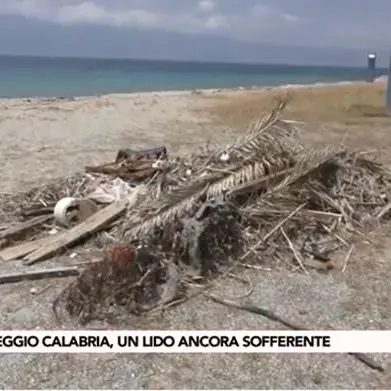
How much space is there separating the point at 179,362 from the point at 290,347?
37.6 inches

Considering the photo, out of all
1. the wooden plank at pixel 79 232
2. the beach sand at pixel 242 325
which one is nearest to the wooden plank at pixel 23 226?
the wooden plank at pixel 79 232

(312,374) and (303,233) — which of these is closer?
(312,374)

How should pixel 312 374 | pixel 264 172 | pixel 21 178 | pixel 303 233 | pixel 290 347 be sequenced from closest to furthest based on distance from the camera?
pixel 312 374, pixel 290 347, pixel 303 233, pixel 264 172, pixel 21 178

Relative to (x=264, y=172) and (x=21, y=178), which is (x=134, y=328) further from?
(x=21, y=178)

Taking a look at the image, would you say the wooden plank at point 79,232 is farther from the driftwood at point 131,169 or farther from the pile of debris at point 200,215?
the driftwood at point 131,169

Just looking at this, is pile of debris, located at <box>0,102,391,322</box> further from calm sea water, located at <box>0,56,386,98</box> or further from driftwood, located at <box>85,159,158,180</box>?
calm sea water, located at <box>0,56,386,98</box>

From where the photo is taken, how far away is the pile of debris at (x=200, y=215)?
543 centimetres

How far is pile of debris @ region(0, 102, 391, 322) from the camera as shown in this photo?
5426 millimetres

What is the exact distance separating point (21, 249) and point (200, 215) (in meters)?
2.09

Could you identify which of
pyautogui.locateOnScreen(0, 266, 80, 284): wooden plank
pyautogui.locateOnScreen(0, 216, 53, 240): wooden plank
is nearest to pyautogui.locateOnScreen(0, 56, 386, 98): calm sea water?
pyautogui.locateOnScreen(0, 216, 53, 240): wooden plank

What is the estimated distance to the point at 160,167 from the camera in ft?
26.8

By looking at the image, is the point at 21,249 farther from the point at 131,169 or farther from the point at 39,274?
the point at 131,169

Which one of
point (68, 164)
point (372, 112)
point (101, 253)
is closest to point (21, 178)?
point (68, 164)

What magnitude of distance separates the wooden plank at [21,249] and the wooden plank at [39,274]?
0.54 meters
